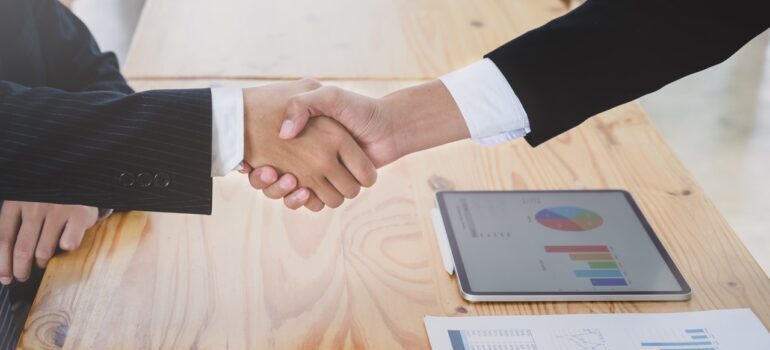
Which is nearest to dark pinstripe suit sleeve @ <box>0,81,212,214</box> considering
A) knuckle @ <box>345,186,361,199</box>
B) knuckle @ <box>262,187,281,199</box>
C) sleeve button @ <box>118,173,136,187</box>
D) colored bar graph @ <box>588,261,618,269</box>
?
sleeve button @ <box>118,173,136,187</box>

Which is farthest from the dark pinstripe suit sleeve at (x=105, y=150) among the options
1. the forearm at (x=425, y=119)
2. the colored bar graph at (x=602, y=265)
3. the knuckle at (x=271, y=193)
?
the colored bar graph at (x=602, y=265)

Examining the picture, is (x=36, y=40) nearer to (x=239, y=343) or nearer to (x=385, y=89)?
(x=385, y=89)

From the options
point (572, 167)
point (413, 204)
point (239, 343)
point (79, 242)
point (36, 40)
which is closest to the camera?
point (239, 343)

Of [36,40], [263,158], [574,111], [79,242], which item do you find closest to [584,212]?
[574,111]

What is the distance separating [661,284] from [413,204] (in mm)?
392

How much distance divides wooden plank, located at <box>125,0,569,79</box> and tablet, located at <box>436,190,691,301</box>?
551 mm

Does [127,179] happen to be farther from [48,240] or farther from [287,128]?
[287,128]

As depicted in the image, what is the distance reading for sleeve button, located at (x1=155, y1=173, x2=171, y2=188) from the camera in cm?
124

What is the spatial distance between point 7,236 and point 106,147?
21 centimetres

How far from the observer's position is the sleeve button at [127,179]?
4.04ft

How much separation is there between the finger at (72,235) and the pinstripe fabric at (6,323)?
22 centimetres

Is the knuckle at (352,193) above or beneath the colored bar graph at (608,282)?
above

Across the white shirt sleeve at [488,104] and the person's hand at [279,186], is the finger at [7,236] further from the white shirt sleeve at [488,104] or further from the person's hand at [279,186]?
the white shirt sleeve at [488,104]

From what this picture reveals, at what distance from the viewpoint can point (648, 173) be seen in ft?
4.58
